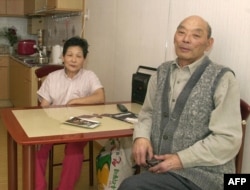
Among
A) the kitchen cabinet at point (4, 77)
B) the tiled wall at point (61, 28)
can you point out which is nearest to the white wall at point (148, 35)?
the tiled wall at point (61, 28)

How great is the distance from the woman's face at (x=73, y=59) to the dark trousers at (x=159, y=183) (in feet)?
3.83

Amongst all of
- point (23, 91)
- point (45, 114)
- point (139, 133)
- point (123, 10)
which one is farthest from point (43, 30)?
point (139, 133)

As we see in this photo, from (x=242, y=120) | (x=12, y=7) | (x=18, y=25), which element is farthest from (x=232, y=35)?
(x=18, y=25)

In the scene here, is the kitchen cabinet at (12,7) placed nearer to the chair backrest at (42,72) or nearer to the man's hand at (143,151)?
the chair backrest at (42,72)

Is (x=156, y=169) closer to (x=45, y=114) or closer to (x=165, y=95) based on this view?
(x=165, y=95)

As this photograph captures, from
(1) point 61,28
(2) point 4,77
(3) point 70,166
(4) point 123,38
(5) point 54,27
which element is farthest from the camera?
(2) point 4,77

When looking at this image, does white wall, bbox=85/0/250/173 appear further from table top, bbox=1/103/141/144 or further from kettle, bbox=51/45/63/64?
table top, bbox=1/103/141/144

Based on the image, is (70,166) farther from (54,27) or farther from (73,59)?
(54,27)

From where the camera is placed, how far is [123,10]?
10.3ft

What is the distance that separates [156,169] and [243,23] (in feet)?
2.88

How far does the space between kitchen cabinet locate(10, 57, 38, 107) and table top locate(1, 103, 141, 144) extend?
6.64ft

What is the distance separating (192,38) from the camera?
1735 millimetres

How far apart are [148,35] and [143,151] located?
1.25m

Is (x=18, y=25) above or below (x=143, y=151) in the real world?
above
